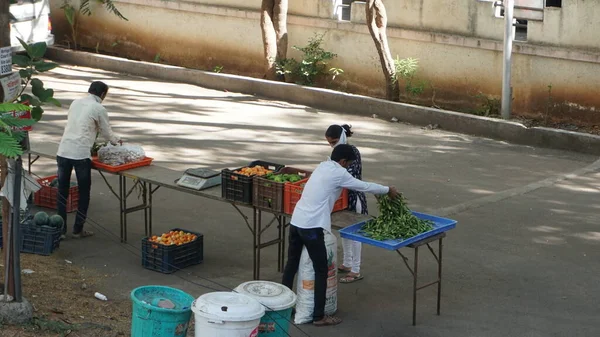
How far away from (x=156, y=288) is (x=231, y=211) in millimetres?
4563

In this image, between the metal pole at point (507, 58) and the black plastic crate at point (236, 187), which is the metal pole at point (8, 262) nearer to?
the black plastic crate at point (236, 187)

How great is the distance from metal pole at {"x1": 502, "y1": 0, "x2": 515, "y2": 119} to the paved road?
78cm

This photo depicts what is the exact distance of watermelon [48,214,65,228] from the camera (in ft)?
35.7

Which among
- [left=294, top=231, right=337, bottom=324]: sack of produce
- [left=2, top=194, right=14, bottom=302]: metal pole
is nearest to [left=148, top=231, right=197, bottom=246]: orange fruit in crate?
[left=294, top=231, right=337, bottom=324]: sack of produce

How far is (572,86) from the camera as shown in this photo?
16750 mm

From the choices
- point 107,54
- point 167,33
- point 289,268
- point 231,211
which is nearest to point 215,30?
point 167,33

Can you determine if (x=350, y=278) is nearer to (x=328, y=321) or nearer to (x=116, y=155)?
(x=328, y=321)

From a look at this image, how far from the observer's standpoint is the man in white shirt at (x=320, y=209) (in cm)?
863

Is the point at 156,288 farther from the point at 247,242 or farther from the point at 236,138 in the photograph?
the point at 236,138

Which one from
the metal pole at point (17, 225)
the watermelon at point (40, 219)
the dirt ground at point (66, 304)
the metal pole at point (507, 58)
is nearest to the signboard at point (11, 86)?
the metal pole at point (17, 225)

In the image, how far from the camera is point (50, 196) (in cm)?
1234

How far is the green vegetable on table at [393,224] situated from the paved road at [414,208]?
89 centimetres

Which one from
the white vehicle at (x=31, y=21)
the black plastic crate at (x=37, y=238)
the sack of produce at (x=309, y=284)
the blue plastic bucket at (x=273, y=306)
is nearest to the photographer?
the blue plastic bucket at (x=273, y=306)

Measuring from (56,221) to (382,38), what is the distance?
30.2ft
